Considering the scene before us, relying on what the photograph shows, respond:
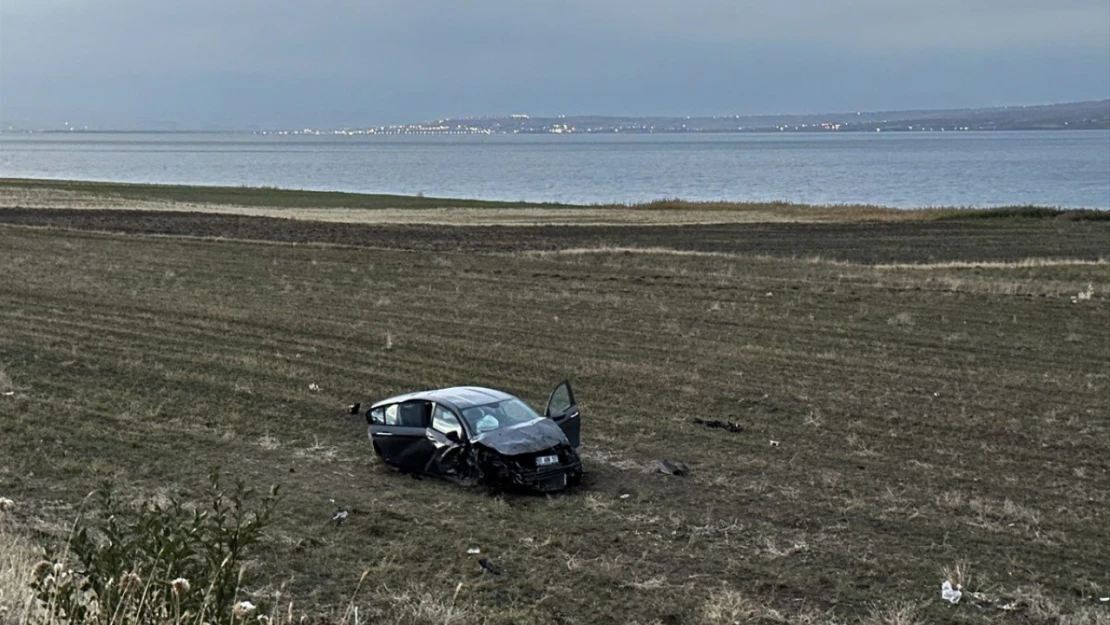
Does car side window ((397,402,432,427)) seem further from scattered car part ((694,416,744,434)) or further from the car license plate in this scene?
scattered car part ((694,416,744,434))

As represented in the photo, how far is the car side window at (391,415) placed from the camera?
14.8 m

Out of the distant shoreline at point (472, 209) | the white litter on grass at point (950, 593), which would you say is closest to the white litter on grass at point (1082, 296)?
the white litter on grass at point (950, 593)

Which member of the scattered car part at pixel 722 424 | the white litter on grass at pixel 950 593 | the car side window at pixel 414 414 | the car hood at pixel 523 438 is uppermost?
the car side window at pixel 414 414

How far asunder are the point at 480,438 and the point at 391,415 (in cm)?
152

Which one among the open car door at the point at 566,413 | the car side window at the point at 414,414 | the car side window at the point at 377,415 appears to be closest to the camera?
the car side window at the point at 414,414

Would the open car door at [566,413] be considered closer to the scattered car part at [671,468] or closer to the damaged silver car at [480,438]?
the damaged silver car at [480,438]

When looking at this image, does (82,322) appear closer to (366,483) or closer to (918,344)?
(366,483)

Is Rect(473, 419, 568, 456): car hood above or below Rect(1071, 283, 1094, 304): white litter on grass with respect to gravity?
above

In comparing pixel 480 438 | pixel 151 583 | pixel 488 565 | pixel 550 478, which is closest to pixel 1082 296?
pixel 550 478

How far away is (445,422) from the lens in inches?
564

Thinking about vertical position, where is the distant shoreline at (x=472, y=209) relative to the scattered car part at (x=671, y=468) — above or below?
below

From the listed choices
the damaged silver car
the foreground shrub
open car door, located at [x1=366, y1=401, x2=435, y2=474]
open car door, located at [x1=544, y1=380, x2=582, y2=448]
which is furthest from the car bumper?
the foreground shrub

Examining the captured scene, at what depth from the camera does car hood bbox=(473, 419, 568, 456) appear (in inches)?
535

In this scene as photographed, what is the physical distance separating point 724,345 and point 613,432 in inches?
301
